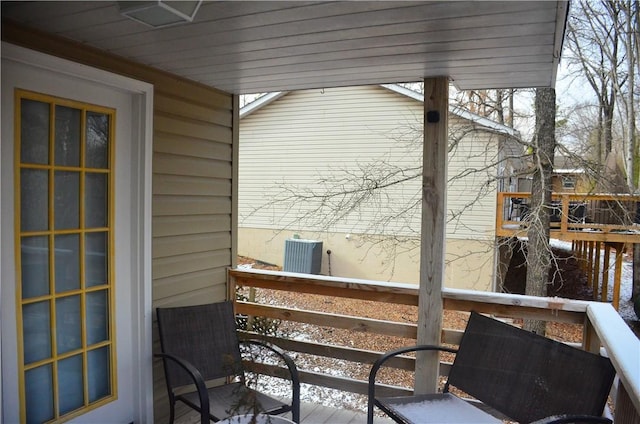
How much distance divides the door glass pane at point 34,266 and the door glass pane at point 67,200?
0.12 metres

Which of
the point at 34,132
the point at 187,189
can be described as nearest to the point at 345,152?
the point at 187,189

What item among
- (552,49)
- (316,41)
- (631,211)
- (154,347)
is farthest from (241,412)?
(631,211)

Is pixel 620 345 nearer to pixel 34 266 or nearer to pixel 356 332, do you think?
pixel 34 266

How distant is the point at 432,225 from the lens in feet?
8.98

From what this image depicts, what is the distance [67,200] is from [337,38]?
1551mm

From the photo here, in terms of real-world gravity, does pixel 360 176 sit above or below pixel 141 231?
above

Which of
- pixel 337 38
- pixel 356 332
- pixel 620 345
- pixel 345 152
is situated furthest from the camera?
pixel 345 152

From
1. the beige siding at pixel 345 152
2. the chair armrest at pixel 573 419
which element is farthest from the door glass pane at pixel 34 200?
the beige siding at pixel 345 152

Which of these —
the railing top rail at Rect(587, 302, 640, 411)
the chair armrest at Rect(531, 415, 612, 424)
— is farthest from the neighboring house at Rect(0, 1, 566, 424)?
the chair armrest at Rect(531, 415, 612, 424)

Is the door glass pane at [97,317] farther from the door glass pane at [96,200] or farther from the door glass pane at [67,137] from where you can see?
the door glass pane at [67,137]

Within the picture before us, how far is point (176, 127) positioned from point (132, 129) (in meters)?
0.31

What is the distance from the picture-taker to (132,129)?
2590mm

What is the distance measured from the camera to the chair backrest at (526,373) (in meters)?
1.96

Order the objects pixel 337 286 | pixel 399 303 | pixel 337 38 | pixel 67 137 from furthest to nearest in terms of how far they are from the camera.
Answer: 1. pixel 337 286
2. pixel 399 303
3. pixel 67 137
4. pixel 337 38
